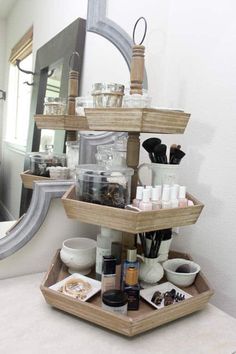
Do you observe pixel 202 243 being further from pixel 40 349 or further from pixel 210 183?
pixel 40 349

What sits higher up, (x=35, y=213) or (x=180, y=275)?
(x=35, y=213)

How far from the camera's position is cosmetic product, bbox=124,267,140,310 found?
69 cm

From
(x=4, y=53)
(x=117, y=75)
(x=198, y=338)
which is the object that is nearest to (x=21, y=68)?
(x=4, y=53)

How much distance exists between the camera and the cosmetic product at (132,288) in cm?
69

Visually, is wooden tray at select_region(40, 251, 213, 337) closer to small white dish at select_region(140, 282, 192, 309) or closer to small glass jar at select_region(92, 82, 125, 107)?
small white dish at select_region(140, 282, 192, 309)

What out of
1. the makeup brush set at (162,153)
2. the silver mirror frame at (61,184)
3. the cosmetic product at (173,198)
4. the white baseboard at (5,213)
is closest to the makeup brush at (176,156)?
the makeup brush set at (162,153)

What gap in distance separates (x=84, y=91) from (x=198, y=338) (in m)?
0.69

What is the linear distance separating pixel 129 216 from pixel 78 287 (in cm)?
Answer: 24

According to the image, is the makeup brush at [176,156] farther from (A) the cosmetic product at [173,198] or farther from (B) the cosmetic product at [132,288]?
(B) the cosmetic product at [132,288]

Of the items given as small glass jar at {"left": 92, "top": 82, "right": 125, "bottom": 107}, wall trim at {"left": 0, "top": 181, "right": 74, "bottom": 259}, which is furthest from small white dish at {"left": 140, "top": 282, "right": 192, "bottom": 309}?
small glass jar at {"left": 92, "top": 82, "right": 125, "bottom": 107}

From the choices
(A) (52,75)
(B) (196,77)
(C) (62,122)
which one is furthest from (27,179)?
(B) (196,77)

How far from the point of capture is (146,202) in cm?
67

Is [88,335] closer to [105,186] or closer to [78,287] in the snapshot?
[78,287]

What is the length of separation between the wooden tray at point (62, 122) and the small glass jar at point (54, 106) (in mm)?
12
